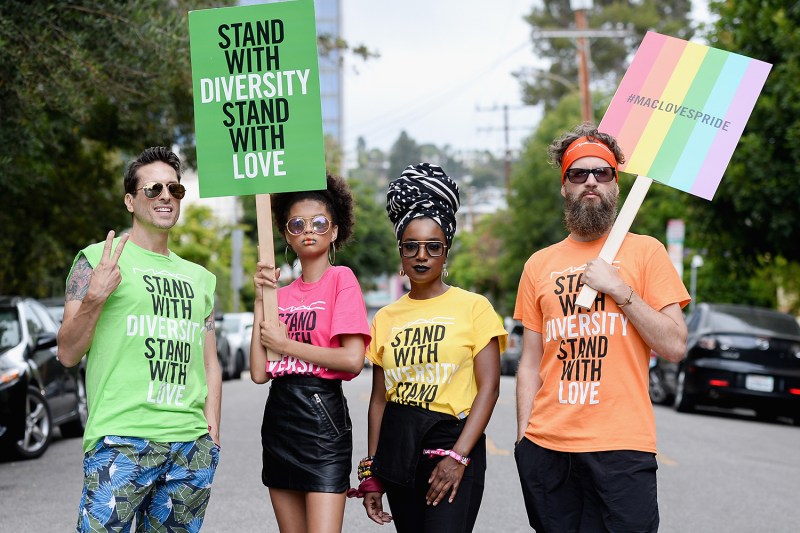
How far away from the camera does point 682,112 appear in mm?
4633

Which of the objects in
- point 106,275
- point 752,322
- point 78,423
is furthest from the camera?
point 752,322

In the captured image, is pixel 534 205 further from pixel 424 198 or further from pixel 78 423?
pixel 424 198

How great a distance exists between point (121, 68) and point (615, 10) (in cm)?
4207

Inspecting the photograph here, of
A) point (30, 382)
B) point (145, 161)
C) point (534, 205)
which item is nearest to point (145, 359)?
point (145, 161)

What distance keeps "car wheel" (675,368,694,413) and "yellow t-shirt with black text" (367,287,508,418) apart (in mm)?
11681

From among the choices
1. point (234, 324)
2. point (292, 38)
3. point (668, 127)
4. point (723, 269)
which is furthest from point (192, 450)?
point (234, 324)

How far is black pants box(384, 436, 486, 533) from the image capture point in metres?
4.34

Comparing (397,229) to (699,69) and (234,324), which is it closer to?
(699,69)

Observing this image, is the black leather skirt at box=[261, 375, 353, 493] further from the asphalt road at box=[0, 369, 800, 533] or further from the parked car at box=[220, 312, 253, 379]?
the parked car at box=[220, 312, 253, 379]

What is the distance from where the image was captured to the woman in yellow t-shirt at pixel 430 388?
437 centimetres

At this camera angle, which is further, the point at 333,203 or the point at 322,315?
the point at 333,203

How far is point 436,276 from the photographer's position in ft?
14.9

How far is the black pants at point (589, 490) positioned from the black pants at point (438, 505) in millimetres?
193

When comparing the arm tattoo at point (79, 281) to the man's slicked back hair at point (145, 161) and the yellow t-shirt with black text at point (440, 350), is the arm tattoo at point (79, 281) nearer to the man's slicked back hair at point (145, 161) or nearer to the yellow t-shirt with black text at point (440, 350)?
the man's slicked back hair at point (145, 161)
